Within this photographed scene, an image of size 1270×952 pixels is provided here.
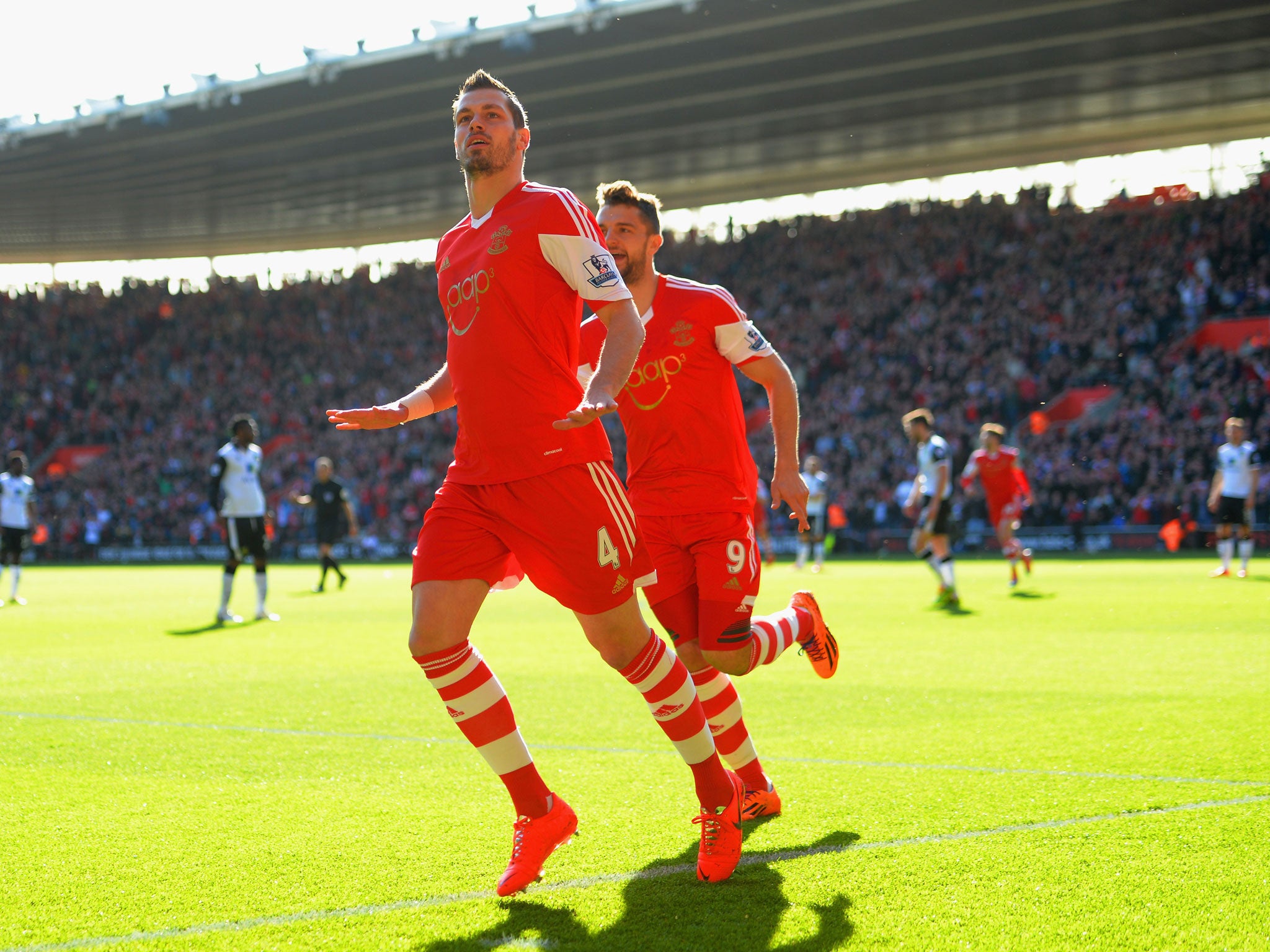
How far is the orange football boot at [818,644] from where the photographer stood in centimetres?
541

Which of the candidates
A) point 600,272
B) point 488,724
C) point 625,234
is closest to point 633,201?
point 625,234

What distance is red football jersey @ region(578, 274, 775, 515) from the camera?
15.7 ft

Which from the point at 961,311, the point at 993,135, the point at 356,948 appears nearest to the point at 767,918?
the point at 356,948

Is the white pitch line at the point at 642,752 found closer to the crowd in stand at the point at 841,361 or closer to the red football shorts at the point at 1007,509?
the red football shorts at the point at 1007,509

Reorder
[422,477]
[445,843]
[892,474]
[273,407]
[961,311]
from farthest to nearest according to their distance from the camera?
[273,407] < [422,477] < [961,311] < [892,474] < [445,843]

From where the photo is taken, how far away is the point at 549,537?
3.76m

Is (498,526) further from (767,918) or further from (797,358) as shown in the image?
(797,358)

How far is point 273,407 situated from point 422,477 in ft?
28.5

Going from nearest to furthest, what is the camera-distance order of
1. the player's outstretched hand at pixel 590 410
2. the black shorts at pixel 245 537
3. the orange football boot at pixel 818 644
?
the player's outstretched hand at pixel 590 410, the orange football boot at pixel 818 644, the black shorts at pixel 245 537

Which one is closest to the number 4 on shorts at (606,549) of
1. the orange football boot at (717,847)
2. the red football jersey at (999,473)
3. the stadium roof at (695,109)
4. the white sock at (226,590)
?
the orange football boot at (717,847)

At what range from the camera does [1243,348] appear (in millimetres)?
26734

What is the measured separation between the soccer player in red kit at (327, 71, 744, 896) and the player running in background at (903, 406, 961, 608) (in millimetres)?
10015

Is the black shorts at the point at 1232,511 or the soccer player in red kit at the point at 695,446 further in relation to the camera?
the black shorts at the point at 1232,511

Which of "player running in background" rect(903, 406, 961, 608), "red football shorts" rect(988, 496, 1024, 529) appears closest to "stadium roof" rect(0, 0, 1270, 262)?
"red football shorts" rect(988, 496, 1024, 529)
